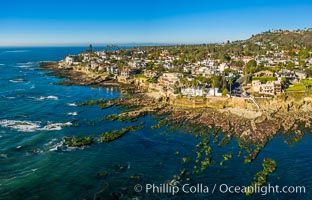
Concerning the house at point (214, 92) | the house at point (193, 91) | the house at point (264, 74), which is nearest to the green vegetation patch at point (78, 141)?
the house at point (193, 91)

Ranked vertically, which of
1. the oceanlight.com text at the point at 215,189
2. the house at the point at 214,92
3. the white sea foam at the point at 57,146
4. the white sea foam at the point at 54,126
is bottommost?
the oceanlight.com text at the point at 215,189

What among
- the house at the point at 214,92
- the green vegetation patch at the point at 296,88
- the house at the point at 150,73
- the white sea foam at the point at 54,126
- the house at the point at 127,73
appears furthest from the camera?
the house at the point at 127,73

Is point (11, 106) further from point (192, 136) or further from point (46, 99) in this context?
point (192, 136)

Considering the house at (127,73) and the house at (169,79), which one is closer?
the house at (169,79)

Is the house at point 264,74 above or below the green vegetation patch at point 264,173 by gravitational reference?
above

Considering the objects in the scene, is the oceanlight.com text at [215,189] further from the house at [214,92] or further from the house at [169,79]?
the house at [169,79]

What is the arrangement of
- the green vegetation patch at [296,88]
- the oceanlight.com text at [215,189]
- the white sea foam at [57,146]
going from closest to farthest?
the oceanlight.com text at [215,189] < the white sea foam at [57,146] < the green vegetation patch at [296,88]

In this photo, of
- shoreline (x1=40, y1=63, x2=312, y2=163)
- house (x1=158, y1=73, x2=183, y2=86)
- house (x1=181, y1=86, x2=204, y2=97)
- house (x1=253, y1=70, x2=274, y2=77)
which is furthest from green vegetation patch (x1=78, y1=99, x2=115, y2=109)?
house (x1=253, y1=70, x2=274, y2=77)

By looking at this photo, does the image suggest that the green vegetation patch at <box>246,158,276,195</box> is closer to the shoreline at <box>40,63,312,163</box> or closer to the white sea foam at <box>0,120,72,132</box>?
the shoreline at <box>40,63,312,163</box>
